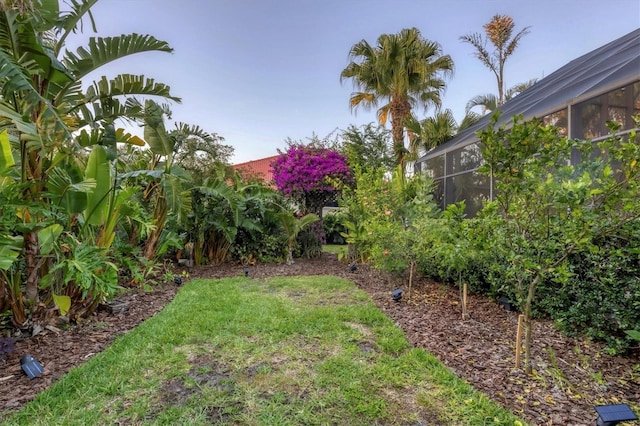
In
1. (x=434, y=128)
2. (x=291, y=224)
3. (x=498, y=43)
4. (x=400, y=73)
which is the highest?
(x=498, y=43)

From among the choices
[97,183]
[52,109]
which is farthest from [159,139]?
[52,109]

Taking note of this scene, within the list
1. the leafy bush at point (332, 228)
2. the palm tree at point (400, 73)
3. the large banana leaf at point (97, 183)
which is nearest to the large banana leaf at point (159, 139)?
the large banana leaf at point (97, 183)

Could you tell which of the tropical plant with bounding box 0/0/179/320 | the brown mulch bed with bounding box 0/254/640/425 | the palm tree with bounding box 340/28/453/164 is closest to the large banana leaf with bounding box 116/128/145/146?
the tropical plant with bounding box 0/0/179/320

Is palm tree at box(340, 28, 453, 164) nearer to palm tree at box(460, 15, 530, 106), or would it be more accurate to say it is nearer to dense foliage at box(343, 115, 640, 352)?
palm tree at box(460, 15, 530, 106)

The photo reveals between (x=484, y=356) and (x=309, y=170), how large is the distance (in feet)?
18.5

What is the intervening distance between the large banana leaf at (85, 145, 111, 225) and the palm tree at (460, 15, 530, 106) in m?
17.2

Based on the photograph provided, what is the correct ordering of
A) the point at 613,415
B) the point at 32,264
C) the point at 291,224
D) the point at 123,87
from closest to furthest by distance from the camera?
1. the point at 613,415
2. the point at 32,264
3. the point at 123,87
4. the point at 291,224

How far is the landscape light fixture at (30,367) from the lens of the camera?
2291 millimetres

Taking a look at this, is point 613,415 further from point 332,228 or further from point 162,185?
point 332,228

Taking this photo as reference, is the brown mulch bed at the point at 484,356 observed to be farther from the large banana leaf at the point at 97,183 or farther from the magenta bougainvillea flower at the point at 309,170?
the magenta bougainvillea flower at the point at 309,170

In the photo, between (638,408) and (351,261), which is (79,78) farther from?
(351,261)

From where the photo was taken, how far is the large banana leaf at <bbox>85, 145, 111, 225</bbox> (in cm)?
312

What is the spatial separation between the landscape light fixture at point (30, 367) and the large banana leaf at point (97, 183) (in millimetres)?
1348

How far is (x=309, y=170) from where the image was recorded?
754 cm
